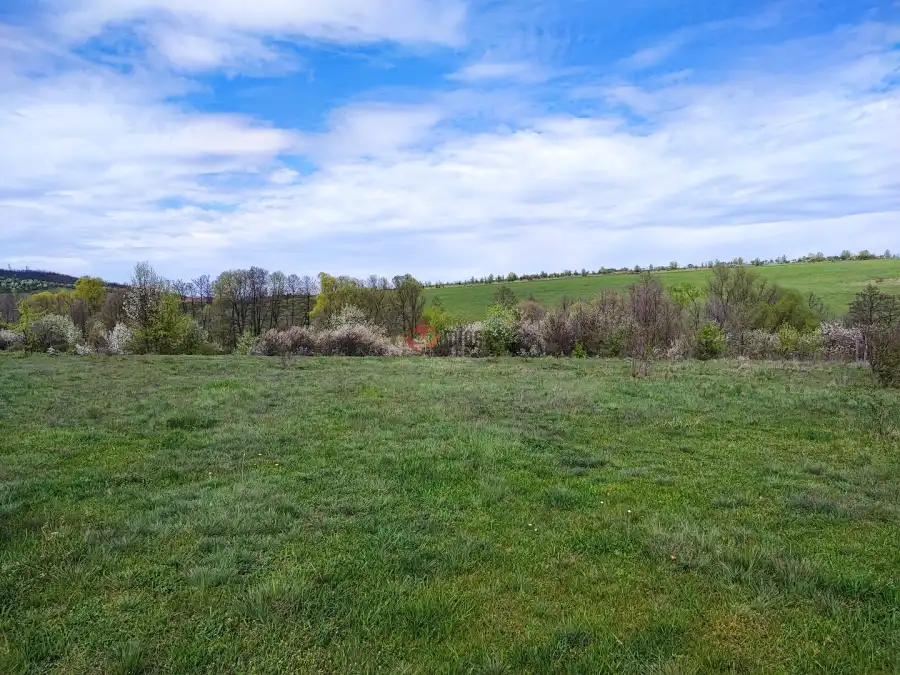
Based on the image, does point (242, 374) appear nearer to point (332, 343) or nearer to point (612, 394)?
point (612, 394)

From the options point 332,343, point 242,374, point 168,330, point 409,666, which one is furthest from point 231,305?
point 409,666

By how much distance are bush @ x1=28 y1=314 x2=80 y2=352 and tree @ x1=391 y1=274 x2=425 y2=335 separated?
99.7 feet

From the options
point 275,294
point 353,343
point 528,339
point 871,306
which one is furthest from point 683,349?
point 275,294

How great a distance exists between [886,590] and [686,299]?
182 feet

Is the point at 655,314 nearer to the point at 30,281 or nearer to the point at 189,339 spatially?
the point at 189,339

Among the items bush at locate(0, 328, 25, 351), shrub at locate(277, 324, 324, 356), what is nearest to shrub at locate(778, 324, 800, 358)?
shrub at locate(277, 324, 324, 356)

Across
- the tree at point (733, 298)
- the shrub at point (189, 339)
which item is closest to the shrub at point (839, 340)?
the tree at point (733, 298)

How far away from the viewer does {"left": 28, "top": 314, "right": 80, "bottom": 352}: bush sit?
141ft

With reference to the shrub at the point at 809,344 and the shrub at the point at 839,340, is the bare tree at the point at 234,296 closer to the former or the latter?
the shrub at the point at 809,344

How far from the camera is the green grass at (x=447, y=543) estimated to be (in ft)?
10.8

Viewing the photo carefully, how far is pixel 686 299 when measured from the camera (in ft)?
178

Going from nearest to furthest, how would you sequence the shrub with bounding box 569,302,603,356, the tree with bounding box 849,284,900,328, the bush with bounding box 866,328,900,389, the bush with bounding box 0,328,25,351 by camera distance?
the bush with bounding box 866,328,900,389 < the shrub with bounding box 569,302,603,356 < the tree with bounding box 849,284,900,328 < the bush with bounding box 0,328,25,351

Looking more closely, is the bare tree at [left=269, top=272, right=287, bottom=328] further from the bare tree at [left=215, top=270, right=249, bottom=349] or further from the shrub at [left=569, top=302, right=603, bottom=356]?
the shrub at [left=569, top=302, right=603, bottom=356]

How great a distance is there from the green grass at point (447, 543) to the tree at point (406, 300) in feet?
151
